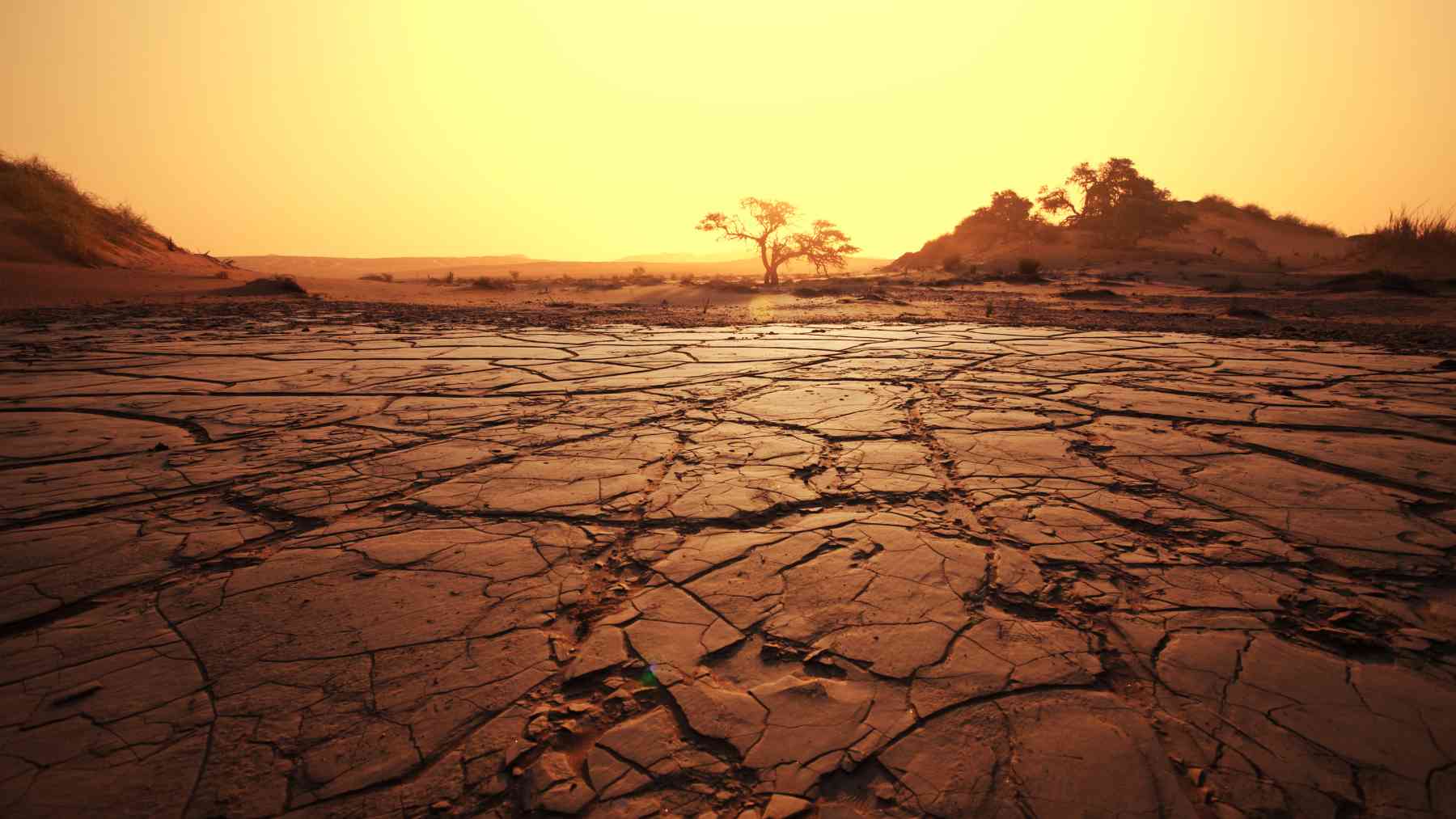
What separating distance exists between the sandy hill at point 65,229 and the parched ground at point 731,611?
14.0m

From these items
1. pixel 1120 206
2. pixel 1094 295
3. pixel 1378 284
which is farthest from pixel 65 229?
pixel 1120 206

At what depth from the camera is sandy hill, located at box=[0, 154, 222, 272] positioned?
12.3 metres

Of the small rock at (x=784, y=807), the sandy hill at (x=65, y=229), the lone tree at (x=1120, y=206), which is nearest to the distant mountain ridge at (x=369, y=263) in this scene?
the sandy hill at (x=65, y=229)

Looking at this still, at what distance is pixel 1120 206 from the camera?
22688mm

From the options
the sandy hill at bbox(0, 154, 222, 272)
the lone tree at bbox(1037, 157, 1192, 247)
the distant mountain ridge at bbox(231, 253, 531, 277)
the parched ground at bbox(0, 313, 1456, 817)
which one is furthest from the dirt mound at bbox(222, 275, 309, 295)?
the distant mountain ridge at bbox(231, 253, 531, 277)

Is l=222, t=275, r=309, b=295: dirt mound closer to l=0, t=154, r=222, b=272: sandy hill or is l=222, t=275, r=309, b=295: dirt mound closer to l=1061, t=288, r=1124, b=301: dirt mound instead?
l=0, t=154, r=222, b=272: sandy hill

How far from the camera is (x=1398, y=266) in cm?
1278

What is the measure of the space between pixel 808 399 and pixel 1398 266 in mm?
16639

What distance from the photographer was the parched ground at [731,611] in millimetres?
1058

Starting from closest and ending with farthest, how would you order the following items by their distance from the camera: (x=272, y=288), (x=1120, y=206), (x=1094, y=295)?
(x=1094, y=295)
(x=272, y=288)
(x=1120, y=206)

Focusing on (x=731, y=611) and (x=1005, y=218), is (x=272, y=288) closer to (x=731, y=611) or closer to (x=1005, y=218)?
(x=731, y=611)

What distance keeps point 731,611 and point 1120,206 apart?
1061 inches

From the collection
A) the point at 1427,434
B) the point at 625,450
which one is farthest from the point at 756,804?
the point at 1427,434

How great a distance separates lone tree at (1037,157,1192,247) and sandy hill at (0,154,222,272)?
94.9ft
